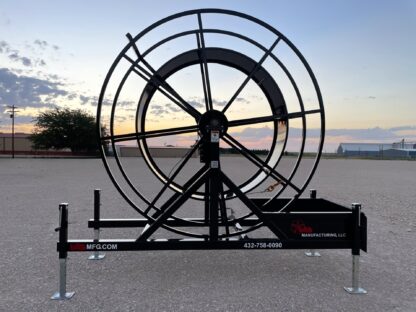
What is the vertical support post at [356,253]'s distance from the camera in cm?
409

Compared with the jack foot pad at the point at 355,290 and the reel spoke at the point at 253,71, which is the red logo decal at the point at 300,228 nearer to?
the jack foot pad at the point at 355,290

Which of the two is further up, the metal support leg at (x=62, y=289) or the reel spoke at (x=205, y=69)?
the reel spoke at (x=205, y=69)

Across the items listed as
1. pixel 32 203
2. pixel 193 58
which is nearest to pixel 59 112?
pixel 32 203

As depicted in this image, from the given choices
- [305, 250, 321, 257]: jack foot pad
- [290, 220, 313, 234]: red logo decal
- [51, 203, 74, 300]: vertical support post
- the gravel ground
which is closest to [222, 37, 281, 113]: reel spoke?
[290, 220, 313, 234]: red logo decal

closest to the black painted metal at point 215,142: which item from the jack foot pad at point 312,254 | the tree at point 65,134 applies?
the jack foot pad at point 312,254

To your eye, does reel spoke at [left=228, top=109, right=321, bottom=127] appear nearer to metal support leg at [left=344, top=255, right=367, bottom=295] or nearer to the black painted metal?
the black painted metal

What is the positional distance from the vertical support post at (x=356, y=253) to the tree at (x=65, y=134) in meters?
54.3

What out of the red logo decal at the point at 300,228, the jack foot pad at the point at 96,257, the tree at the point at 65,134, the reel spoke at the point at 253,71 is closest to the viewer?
the red logo decal at the point at 300,228

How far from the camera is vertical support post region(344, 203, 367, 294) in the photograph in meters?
4.09

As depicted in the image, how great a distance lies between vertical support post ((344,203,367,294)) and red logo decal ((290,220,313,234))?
1.57ft

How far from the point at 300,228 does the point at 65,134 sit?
184 ft

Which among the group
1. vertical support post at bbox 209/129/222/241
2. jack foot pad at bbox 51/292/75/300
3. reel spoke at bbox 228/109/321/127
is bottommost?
jack foot pad at bbox 51/292/75/300

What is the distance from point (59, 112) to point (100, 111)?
57924 millimetres

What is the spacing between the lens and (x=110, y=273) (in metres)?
4.58
